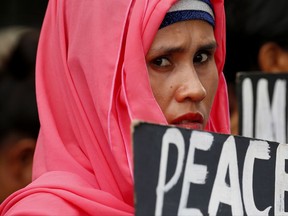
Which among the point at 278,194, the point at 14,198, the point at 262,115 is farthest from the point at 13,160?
the point at 278,194

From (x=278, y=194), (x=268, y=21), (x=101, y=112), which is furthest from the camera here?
(x=268, y=21)

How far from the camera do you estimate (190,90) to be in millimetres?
2916

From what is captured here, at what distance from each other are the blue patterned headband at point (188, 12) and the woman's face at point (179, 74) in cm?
2

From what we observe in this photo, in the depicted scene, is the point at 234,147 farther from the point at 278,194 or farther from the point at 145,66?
the point at 145,66

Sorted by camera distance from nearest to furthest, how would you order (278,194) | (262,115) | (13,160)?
(278,194)
(262,115)
(13,160)

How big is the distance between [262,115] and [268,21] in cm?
107

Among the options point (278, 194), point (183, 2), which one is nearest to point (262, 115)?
point (183, 2)

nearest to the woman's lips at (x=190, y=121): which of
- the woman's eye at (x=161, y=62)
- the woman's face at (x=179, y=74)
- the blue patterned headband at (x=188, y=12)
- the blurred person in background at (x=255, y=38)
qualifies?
the woman's face at (x=179, y=74)

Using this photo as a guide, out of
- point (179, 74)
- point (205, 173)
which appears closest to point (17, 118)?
point (179, 74)

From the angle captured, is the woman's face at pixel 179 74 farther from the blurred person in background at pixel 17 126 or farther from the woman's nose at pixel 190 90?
the blurred person in background at pixel 17 126

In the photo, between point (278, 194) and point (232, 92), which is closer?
point (278, 194)

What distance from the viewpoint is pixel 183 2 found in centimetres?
303

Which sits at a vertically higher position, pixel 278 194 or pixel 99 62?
pixel 99 62

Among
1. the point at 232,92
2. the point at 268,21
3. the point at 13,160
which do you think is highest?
the point at 268,21
